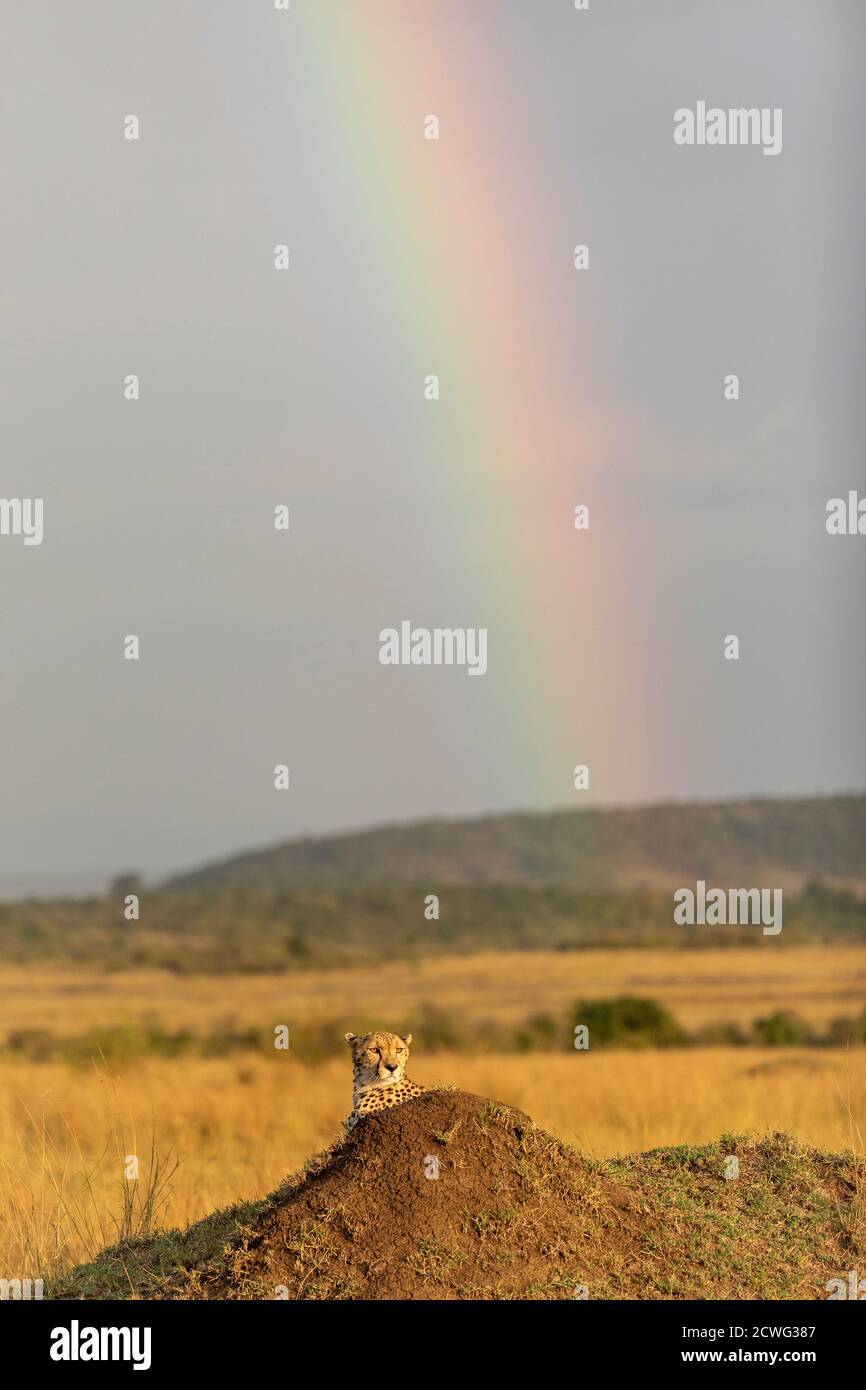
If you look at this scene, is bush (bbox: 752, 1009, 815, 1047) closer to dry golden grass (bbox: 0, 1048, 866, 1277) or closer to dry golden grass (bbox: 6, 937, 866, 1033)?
dry golden grass (bbox: 6, 937, 866, 1033)

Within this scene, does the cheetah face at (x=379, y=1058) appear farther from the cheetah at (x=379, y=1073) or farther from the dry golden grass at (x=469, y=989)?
the dry golden grass at (x=469, y=989)

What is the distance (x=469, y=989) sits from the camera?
2886 inches

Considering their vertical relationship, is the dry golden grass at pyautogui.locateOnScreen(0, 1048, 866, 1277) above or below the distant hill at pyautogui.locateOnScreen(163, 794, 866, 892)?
below

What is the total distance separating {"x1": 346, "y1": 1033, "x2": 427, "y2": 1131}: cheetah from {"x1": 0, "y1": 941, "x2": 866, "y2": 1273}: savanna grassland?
148 centimetres

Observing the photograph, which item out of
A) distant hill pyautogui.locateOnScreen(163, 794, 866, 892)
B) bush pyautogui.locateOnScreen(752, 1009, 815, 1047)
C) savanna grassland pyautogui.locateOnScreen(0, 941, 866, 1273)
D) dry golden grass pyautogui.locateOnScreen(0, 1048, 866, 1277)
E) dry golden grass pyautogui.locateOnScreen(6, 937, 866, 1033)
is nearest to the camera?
dry golden grass pyautogui.locateOnScreen(0, 1048, 866, 1277)

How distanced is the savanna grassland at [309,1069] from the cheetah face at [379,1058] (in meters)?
1.51

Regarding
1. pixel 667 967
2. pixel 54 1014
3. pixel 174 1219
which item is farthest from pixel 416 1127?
pixel 667 967

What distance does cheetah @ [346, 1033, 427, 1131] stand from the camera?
10.1 m

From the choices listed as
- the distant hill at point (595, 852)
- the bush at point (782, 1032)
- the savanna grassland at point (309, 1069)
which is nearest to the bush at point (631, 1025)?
the savanna grassland at point (309, 1069)

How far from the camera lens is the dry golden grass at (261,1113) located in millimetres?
11688

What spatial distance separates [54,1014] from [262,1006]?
793 centimetres

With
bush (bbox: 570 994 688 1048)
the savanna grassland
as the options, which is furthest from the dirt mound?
bush (bbox: 570 994 688 1048)

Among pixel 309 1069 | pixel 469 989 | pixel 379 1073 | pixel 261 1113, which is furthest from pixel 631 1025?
pixel 379 1073

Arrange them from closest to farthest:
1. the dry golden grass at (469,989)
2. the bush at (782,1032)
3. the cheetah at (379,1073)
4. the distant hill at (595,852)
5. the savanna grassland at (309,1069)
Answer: the cheetah at (379,1073)
the savanna grassland at (309,1069)
the bush at (782,1032)
the dry golden grass at (469,989)
the distant hill at (595,852)
